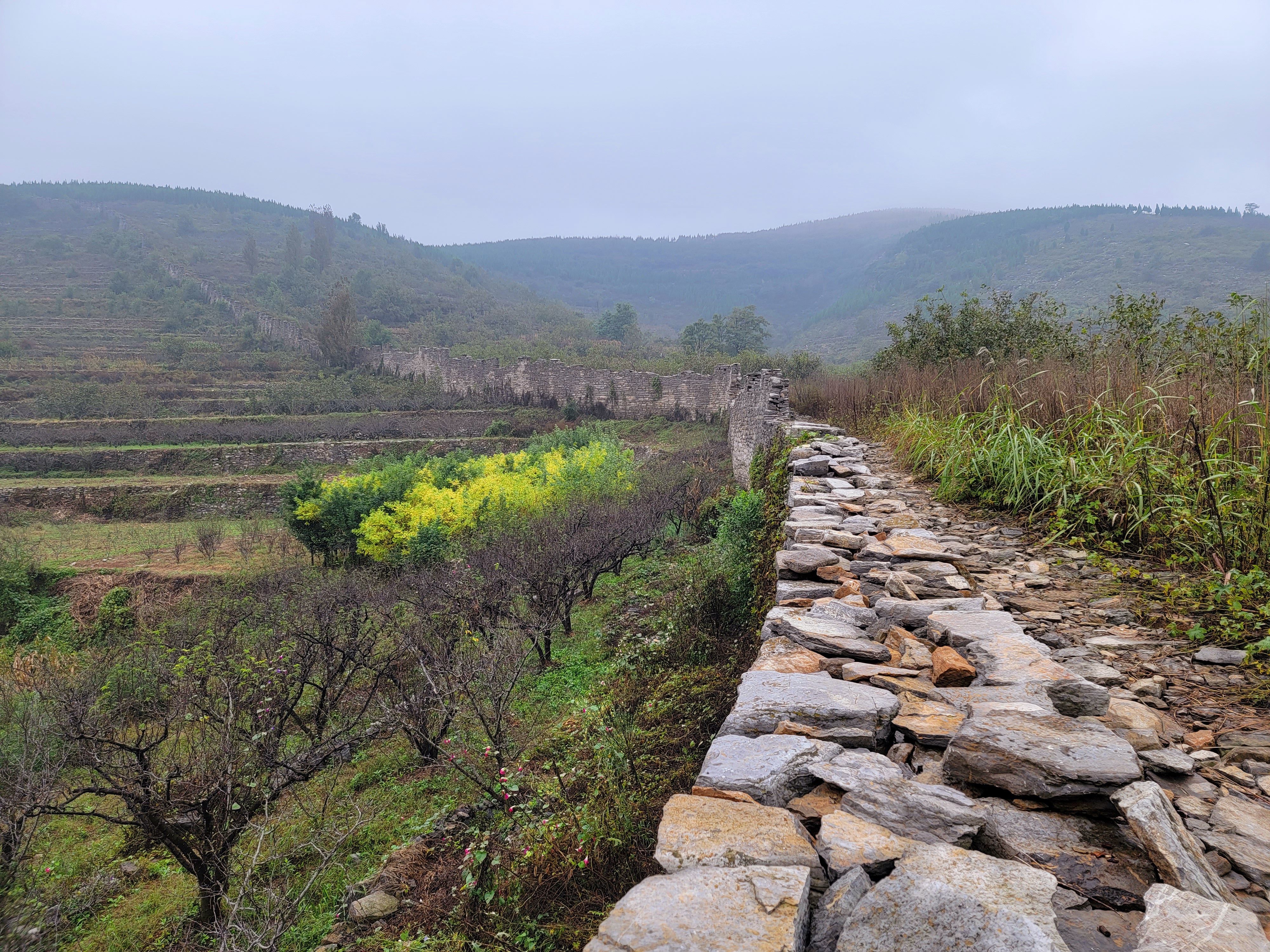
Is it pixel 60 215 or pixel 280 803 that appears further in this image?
pixel 60 215

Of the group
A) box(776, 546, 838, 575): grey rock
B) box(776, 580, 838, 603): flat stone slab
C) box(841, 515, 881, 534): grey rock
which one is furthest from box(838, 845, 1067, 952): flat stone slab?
box(841, 515, 881, 534): grey rock

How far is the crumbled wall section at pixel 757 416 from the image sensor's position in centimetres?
1138

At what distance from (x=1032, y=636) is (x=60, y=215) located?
463 feet

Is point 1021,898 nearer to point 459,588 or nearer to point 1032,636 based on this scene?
point 1032,636

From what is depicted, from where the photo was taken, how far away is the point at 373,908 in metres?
3.99

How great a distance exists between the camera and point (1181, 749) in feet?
5.35

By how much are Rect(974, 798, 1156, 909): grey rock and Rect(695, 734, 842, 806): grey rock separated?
1.32 feet

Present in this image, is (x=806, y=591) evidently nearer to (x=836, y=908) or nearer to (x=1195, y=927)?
(x=836, y=908)

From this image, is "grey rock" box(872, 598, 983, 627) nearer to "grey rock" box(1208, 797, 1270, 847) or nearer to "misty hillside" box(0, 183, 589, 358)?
"grey rock" box(1208, 797, 1270, 847)

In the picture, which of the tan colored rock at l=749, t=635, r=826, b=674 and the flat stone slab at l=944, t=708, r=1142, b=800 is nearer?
the flat stone slab at l=944, t=708, r=1142, b=800

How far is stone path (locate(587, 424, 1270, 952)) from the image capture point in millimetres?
1112

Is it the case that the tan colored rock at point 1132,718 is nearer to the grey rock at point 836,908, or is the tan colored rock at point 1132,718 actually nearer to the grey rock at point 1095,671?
the grey rock at point 1095,671

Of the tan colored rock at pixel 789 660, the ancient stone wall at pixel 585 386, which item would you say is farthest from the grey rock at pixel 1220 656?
the ancient stone wall at pixel 585 386

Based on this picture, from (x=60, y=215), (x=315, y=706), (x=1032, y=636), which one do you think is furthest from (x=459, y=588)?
(x=60, y=215)
